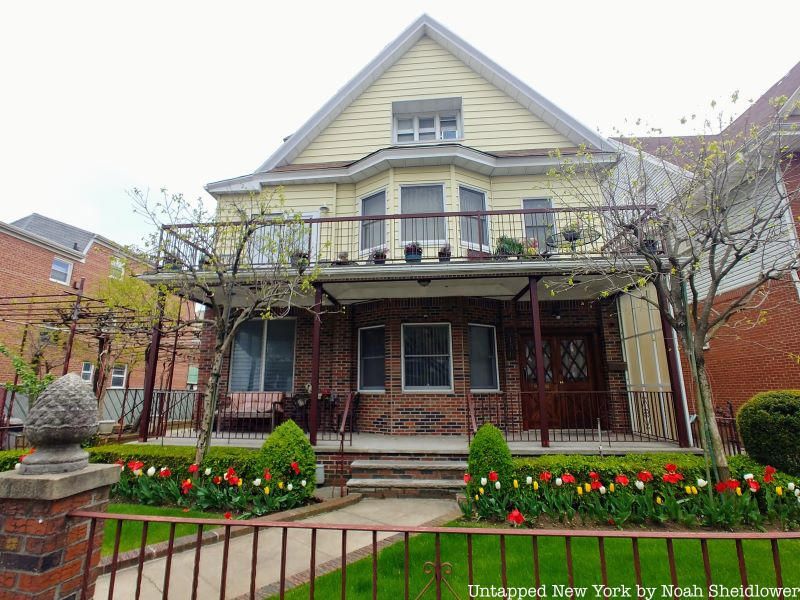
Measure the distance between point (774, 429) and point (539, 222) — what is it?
591 cm

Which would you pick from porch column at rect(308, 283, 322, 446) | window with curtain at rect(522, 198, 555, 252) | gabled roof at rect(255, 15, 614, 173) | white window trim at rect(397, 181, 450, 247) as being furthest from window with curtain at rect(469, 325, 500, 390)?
gabled roof at rect(255, 15, 614, 173)

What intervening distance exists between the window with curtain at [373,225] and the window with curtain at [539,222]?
3402mm

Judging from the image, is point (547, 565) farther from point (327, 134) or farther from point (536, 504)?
point (327, 134)

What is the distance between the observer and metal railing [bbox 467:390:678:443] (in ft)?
26.5

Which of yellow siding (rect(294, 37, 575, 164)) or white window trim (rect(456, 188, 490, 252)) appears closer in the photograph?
white window trim (rect(456, 188, 490, 252))

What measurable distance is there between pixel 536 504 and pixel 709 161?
5.04 metres

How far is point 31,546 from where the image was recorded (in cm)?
216

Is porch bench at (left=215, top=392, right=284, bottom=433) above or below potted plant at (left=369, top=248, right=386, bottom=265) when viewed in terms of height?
below

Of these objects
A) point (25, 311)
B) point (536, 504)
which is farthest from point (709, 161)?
point (25, 311)

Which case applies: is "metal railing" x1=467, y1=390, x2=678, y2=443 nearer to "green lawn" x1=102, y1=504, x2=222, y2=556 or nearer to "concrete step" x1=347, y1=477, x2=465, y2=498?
"concrete step" x1=347, y1=477, x2=465, y2=498

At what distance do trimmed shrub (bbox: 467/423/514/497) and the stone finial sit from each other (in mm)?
4143

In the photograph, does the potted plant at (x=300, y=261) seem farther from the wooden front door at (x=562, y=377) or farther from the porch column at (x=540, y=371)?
the wooden front door at (x=562, y=377)

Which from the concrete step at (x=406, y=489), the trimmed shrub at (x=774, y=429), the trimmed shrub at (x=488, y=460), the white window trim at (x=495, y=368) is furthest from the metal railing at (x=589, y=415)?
the trimmed shrub at (x=488, y=460)

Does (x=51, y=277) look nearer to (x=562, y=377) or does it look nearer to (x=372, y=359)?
(x=372, y=359)
